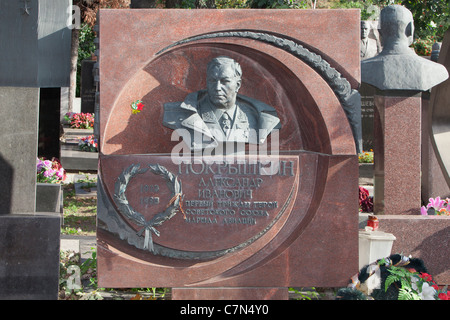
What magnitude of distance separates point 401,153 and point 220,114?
2529mm

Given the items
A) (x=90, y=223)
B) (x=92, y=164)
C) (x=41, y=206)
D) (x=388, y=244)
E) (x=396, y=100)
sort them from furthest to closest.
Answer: (x=92, y=164) < (x=90, y=223) < (x=41, y=206) < (x=396, y=100) < (x=388, y=244)

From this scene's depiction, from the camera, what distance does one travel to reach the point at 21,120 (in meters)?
5.27

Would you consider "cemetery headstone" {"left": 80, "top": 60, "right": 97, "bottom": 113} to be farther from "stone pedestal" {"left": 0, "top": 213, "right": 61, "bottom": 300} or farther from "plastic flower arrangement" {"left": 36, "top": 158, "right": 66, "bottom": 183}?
"stone pedestal" {"left": 0, "top": 213, "right": 61, "bottom": 300}

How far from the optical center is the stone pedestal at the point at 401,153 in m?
6.79

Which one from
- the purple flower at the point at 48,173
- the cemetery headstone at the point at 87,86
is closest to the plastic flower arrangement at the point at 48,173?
the purple flower at the point at 48,173

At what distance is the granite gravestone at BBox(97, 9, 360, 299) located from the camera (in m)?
5.18

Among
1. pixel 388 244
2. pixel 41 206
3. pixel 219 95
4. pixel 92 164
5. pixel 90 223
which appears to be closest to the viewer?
pixel 219 95

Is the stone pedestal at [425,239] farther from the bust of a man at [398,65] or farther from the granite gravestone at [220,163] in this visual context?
the bust of a man at [398,65]

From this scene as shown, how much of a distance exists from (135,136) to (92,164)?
788cm

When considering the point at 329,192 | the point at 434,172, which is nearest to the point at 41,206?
the point at 329,192

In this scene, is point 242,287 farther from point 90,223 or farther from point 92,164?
point 92,164

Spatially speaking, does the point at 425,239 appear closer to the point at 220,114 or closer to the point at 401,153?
the point at 401,153

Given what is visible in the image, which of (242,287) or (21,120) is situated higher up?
(21,120)

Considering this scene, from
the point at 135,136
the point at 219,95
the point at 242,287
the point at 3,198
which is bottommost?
the point at 242,287
